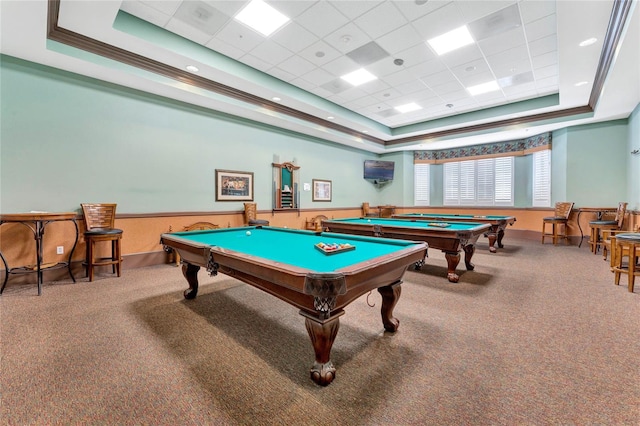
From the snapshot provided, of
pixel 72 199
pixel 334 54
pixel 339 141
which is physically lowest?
pixel 72 199

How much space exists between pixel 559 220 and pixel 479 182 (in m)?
2.79

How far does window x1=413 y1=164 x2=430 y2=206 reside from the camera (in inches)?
380

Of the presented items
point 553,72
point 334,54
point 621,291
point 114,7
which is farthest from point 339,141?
point 621,291

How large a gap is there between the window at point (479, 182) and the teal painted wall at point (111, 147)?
21.0 feet

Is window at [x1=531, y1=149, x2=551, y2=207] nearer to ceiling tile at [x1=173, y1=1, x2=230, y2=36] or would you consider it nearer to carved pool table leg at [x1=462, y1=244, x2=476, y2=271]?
carved pool table leg at [x1=462, y1=244, x2=476, y2=271]

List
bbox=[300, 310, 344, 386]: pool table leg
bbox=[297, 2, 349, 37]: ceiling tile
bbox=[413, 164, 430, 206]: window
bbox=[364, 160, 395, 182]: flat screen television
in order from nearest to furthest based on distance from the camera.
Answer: bbox=[300, 310, 344, 386]: pool table leg
bbox=[297, 2, 349, 37]: ceiling tile
bbox=[364, 160, 395, 182]: flat screen television
bbox=[413, 164, 430, 206]: window

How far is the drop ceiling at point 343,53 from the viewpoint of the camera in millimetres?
3152

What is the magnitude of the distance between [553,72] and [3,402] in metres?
7.65

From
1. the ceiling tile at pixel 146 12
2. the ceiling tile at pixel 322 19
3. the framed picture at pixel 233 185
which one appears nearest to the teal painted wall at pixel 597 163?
the ceiling tile at pixel 322 19

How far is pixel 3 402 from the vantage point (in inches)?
58.3

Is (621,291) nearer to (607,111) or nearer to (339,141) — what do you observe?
(607,111)

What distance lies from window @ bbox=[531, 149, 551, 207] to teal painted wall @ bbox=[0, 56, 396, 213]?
7.35 meters

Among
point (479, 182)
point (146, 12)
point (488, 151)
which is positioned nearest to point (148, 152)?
point (146, 12)

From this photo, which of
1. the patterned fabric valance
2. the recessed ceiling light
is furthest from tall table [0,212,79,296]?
the patterned fabric valance
